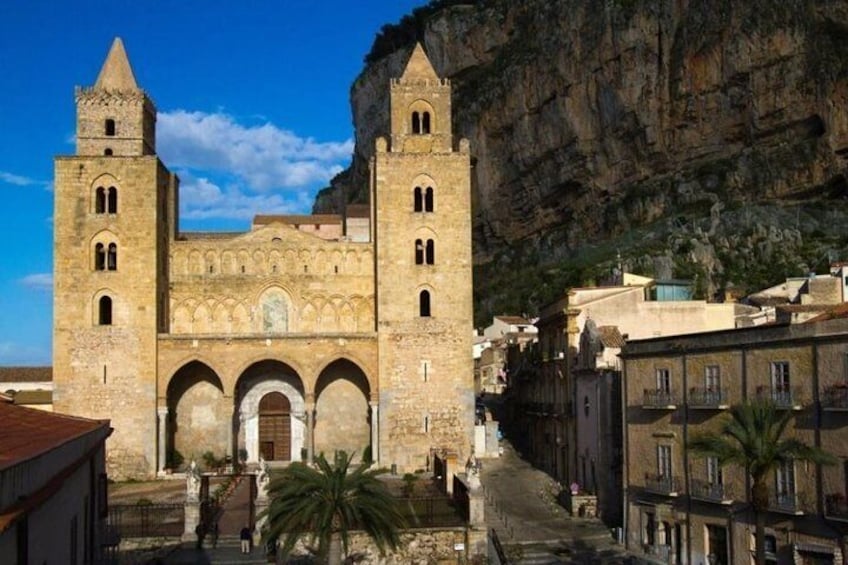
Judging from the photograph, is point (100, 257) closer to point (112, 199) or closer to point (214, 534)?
Result: point (112, 199)

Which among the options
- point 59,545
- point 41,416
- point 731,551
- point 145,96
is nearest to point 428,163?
point 145,96

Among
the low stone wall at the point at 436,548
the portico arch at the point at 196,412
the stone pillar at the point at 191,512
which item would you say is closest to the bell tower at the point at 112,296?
the portico arch at the point at 196,412

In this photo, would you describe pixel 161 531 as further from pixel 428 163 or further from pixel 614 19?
pixel 614 19

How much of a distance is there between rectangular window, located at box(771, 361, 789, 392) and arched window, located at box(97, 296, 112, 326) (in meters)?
29.9

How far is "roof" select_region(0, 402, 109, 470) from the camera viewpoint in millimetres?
13578

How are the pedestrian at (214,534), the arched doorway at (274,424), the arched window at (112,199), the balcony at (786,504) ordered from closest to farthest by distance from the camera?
the balcony at (786,504) < the pedestrian at (214,534) < the arched window at (112,199) < the arched doorway at (274,424)

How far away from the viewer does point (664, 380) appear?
3300cm

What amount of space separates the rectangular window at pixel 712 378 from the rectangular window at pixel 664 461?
273 centimetres

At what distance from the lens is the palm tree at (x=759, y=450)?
24625 mm

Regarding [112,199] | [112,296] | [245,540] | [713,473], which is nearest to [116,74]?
[112,199]

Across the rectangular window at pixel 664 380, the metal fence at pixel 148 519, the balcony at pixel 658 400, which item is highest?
the rectangular window at pixel 664 380

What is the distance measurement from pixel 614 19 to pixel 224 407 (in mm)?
78620

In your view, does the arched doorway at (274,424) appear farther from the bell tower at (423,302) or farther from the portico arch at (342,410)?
the bell tower at (423,302)

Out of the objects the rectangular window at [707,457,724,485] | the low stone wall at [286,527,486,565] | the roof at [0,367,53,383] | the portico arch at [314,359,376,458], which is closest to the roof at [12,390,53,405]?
the roof at [0,367,53,383]
